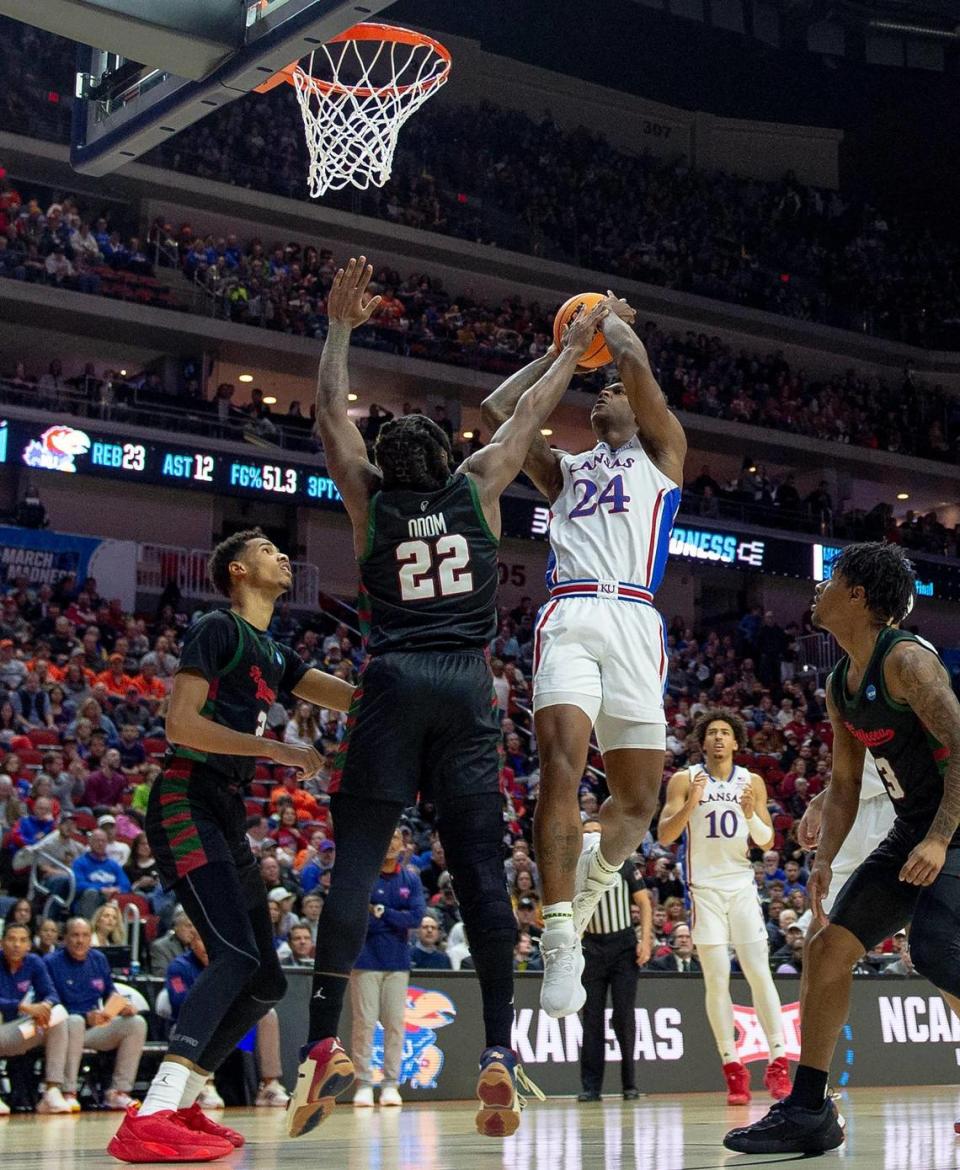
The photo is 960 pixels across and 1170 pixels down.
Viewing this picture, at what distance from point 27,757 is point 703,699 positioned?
13.5 m

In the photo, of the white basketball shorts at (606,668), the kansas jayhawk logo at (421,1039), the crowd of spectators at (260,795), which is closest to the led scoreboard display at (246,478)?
the crowd of spectators at (260,795)

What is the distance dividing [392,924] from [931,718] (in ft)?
23.1

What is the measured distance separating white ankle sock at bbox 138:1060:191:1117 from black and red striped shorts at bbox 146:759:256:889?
0.74 m

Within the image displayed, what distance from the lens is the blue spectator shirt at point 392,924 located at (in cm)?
1165

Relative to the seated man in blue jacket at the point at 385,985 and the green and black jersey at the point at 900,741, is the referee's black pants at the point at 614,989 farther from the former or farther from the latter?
the green and black jersey at the point at 900,741

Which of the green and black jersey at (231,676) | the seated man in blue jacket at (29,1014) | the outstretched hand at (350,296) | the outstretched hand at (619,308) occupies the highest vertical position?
the outstretched hand at (619,308)

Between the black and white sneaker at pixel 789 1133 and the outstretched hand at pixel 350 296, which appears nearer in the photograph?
the black and white sneaker at pixel 789 1133

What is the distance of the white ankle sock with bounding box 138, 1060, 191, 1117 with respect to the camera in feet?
18.1

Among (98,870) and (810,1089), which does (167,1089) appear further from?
(98,870)

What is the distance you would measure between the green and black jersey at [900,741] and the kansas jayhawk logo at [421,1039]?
721 cm

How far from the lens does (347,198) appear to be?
32.3 meters

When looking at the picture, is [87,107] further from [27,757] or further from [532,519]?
[532,519]

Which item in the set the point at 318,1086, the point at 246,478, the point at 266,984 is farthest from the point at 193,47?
the point at 246,478

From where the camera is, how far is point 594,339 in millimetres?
6715
